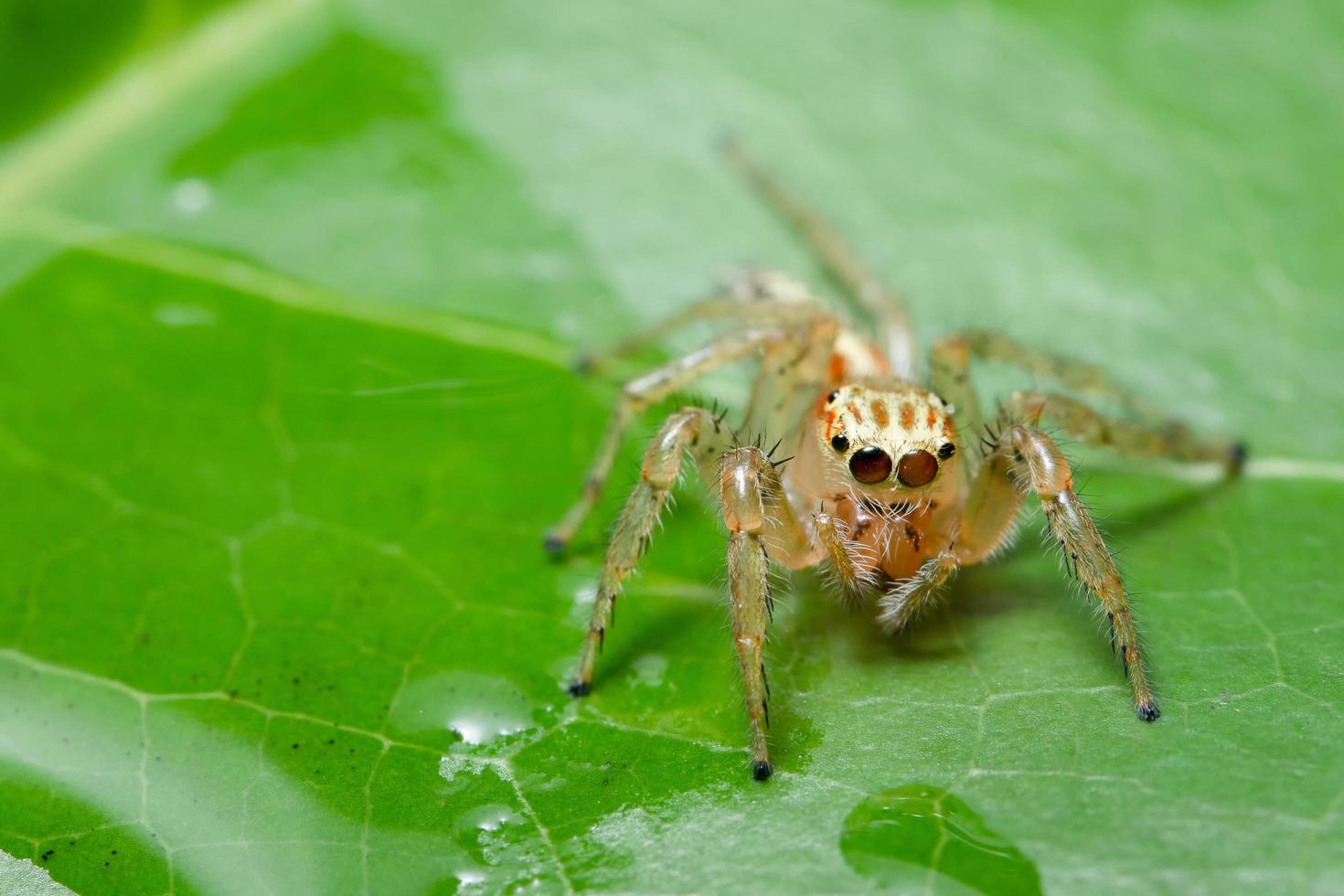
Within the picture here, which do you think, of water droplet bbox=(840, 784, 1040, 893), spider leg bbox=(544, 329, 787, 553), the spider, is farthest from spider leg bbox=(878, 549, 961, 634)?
spider leg bbox=(544, 329, 787, 553)

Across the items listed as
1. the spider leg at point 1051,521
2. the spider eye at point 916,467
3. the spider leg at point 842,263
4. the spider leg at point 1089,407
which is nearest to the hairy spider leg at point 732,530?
the spider eye at point 916,467

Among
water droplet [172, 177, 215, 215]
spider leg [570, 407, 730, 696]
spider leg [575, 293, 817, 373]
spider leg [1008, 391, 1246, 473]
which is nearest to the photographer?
spider leg [570, 407, 730, 696]

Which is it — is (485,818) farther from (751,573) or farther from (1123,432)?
(1123,432)

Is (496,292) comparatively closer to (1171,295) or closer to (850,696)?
(850,696)

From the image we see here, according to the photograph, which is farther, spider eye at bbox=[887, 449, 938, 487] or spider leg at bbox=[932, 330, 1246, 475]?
spider leg at bbox=[932, 330, 1246, 475]

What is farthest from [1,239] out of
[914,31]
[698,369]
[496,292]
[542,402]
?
[914,31]

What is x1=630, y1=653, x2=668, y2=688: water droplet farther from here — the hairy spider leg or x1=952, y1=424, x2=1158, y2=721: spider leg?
x1=952, y1=424, x2=1158, y2=721: spider leg

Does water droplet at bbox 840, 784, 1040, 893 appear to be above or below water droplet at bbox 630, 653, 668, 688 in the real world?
above
